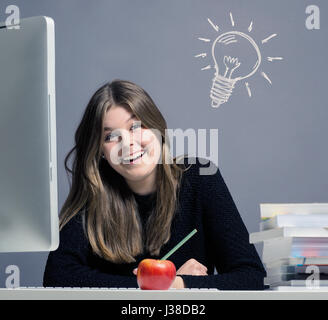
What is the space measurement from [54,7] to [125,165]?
162cm

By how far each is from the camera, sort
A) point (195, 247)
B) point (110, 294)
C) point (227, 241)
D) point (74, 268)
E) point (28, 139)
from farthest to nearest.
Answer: point (195, 247) < point (227, 241) < point (74, 268) < point (28, 139) < point (110, 294)

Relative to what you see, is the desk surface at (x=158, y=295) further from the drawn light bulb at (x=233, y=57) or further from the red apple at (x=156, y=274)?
the drawn light bulb at (x=233, y=57)

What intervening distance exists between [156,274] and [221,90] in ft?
7.03

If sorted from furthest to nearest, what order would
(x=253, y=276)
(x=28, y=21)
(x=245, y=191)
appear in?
(x=245, y=191) < (x=253, y=276) < (x=28, y=21)

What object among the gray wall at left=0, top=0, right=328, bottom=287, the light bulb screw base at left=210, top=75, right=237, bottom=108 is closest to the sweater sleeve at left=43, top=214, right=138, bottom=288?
the gray wall at left=0, top=0, right=328, bottom=287

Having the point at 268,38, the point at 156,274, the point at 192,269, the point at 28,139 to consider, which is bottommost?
the point at 192,269

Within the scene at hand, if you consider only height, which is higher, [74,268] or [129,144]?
[129,144]

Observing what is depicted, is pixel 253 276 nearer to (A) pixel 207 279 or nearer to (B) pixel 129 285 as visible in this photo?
(A) pixel 207 279

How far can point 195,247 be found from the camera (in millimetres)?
1890

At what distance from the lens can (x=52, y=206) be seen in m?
0.90
